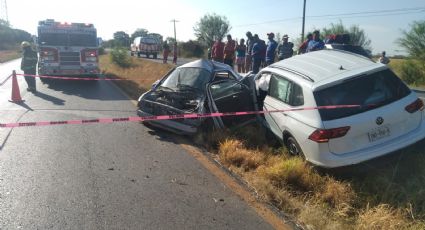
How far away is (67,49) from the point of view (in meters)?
17.3

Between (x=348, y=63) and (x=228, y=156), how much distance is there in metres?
2.25

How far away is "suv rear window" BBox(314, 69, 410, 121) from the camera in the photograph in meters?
5.31

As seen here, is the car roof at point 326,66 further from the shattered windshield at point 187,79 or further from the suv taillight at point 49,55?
the suv taillight at point 49,55

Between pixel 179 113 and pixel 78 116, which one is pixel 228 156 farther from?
pixel 78 116

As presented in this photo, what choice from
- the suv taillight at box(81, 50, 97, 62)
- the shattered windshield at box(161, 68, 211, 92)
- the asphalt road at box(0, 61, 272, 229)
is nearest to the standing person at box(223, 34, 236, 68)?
the suv taillight at box(81, 50, 97, 62)

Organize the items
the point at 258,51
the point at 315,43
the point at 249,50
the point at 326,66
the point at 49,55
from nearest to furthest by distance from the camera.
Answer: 1. the point at 326,66
2. the point at 315,43
3. the point at 258,51
4. the point at 249,50
5. the point at 49,55

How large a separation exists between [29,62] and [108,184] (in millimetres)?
11741

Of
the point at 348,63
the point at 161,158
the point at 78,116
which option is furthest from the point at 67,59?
the point at 348,63

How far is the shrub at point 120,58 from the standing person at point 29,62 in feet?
40.4

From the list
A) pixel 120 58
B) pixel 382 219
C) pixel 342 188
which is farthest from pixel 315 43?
pixel 120 58

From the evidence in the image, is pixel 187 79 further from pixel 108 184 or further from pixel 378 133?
pixel 378 133

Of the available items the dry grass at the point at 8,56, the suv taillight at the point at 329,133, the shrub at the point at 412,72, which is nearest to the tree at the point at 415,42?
the shrub at the point at 412,72

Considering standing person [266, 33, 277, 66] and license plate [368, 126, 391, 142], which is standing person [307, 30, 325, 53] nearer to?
standing person [266, 33, 277, 66]

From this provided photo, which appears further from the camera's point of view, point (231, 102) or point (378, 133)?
point (231, 102)
